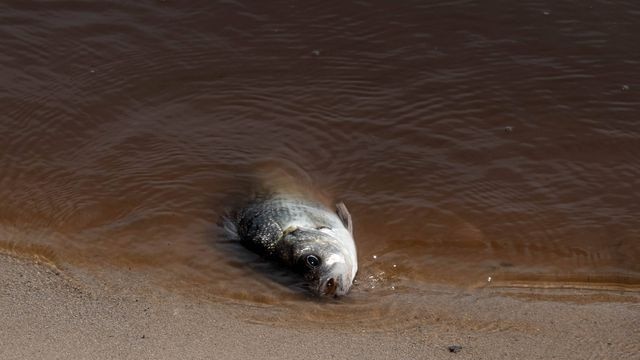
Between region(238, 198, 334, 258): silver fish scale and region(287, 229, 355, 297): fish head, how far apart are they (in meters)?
0.18

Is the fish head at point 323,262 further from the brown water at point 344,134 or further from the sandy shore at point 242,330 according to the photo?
the sandy shore at point 242,330

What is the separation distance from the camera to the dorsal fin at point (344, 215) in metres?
6.51

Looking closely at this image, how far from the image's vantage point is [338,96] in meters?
8.40

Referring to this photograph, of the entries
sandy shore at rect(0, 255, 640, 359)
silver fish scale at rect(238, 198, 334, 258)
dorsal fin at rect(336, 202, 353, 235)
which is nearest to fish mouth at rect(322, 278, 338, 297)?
sandy shore at rect(0, 255, 640, 359)

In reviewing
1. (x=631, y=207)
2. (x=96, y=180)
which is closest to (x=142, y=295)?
(x=96, y=180)

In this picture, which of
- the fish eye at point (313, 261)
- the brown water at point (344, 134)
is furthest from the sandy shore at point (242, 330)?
the fish eye at point (313, 261)

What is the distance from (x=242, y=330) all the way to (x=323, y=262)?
2.81 feet

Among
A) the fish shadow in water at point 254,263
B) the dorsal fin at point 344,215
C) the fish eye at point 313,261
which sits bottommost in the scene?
the fish shadow in water at point 254,263

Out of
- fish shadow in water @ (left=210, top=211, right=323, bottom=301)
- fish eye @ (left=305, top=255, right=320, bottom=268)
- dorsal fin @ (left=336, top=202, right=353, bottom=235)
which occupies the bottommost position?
fish shadow in water @ (left=210, top=211, right=323, bottom=301)

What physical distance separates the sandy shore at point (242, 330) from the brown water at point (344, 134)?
1.15 feet

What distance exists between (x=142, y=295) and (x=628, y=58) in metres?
5.71

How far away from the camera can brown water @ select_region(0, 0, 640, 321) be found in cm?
630

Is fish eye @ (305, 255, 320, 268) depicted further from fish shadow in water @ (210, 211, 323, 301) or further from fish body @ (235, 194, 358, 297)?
fish shadow in water @ (210, 211, 323, 301)

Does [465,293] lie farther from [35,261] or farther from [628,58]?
[628,58]
